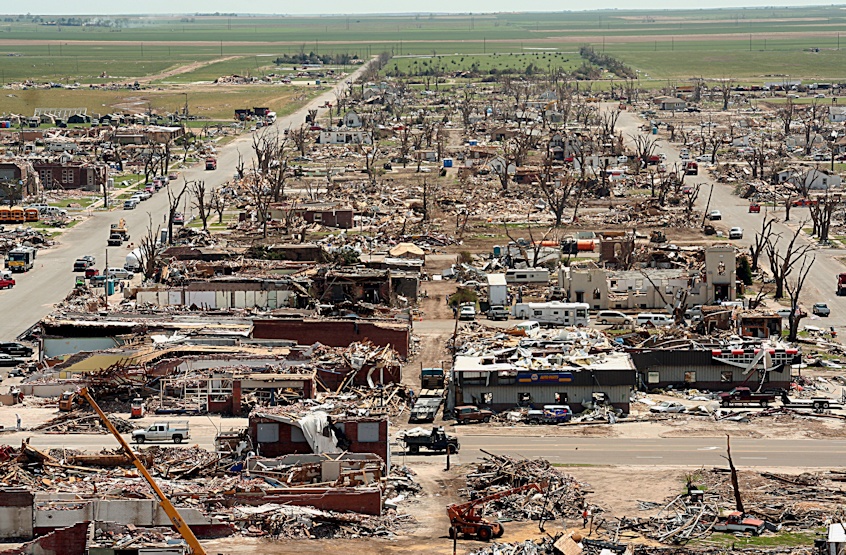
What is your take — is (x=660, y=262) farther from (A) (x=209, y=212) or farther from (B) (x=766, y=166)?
(B) (x=766, y=166)

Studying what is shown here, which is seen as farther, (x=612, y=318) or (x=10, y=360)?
(x=612, y=318)

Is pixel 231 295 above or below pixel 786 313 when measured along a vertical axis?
above

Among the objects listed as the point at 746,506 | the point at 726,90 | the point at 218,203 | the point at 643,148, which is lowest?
the point at 643,148

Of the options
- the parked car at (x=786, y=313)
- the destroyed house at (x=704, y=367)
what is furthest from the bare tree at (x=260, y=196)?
the destroyed house at (x=704, y=367)

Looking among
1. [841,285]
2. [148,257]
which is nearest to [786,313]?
[841,285]

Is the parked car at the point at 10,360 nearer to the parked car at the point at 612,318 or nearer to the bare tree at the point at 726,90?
the parked car at the point at 612,318

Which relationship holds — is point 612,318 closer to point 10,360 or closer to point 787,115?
point 10,360
